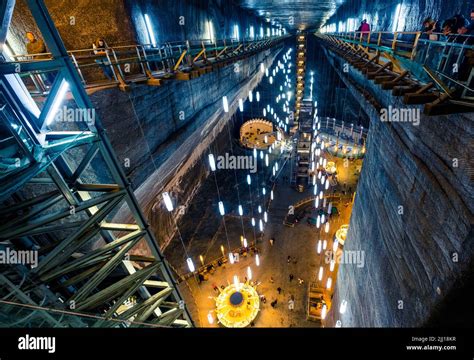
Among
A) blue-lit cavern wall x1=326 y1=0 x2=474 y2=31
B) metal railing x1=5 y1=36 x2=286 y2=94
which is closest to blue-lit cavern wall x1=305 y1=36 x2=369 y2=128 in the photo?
blue-lit cavern wall x1=326 y1=0 x2=474 y2=31

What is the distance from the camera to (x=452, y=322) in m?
3.00

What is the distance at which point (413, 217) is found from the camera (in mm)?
3910

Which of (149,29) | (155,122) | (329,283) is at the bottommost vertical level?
(329,283)

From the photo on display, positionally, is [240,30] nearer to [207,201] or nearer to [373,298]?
[207,201]

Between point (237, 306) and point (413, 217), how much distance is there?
1040 cm

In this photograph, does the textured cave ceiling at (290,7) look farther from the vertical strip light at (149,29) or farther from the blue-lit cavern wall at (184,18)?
the vertical strip light at (149,29)

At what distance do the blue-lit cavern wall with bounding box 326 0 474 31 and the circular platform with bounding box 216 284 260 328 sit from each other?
1309cm

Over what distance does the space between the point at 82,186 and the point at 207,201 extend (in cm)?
1525

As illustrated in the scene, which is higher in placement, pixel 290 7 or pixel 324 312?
pixel 290 7

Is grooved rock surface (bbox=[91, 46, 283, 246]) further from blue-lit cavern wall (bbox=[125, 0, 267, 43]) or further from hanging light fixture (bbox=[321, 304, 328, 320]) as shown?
hanging light fixture (bbox=[321, 304, 328, 320])

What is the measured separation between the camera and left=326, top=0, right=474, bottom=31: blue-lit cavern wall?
654 cm

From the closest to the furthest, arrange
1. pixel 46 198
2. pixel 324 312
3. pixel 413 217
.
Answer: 1. pixel 46 198
2. pixel 413 217
3. pixel 324 312

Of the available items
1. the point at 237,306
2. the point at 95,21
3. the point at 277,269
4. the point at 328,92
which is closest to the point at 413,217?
the point at 95,21

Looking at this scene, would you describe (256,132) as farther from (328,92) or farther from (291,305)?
(291,305)
